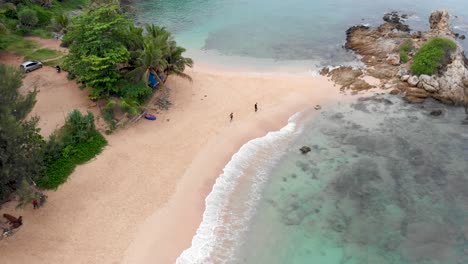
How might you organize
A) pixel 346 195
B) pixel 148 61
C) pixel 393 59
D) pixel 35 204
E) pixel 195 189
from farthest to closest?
1. pixel 393 59
2. pixel 148 61
3. pixel 346 195
4. pixel 195 189
5. pixel 35 204

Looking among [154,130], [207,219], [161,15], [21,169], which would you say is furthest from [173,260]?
[161,15]

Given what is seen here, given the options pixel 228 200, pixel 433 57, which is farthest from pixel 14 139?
pixel 433 57

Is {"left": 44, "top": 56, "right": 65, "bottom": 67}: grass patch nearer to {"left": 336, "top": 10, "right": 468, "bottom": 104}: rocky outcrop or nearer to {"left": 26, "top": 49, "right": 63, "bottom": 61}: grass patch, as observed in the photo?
{"left": 26, "top": 49, "right": 63, "bottom": 61}: grass patch

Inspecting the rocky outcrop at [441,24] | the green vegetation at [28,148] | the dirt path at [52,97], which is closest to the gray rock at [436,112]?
the rocky outcrop at [441,24]

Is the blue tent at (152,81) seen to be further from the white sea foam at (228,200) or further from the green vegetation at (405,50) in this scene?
the green vegetation at (405,50)

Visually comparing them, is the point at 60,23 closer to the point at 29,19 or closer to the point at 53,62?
the point at 29,19

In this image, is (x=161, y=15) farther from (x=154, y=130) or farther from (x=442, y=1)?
(x=442, y=1)

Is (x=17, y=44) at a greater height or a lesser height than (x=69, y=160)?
greater
